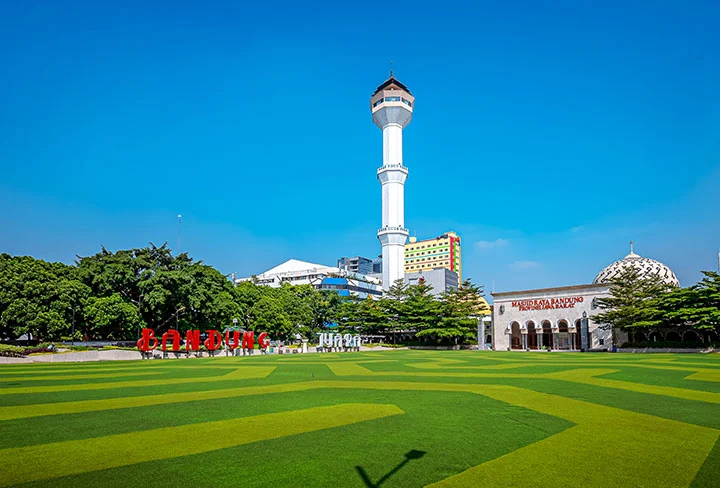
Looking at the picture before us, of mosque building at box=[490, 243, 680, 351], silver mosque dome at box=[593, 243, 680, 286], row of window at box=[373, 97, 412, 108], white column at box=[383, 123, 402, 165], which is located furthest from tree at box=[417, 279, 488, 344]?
row of window at box=[373, 97, 412, 108]

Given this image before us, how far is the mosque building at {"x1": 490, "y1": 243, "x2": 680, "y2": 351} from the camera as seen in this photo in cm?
6918

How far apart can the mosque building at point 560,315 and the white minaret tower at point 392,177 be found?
→ 94.1ft

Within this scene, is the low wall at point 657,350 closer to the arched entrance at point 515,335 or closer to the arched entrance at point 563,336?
the arched entrance at point 563,336

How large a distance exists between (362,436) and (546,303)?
69.8 meters

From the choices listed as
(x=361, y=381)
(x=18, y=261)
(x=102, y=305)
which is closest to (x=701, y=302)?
(x=361, y=381)

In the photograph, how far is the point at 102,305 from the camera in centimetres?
5072

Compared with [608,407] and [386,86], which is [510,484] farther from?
[386,86]

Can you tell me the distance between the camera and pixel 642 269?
2921 inches

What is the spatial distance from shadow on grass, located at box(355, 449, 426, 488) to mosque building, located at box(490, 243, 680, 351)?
65467 millimetres

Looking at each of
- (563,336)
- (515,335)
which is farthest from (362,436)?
(515,335)

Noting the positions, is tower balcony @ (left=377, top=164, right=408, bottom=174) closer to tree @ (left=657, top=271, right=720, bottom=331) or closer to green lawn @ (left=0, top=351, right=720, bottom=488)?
tree @ (left=657, top=271, right=720, bottom=331)

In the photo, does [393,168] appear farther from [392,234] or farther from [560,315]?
[560,315]

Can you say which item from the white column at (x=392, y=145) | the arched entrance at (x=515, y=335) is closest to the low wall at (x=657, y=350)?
the arched entrance at (x=515, y=335)

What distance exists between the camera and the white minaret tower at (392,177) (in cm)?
10475
